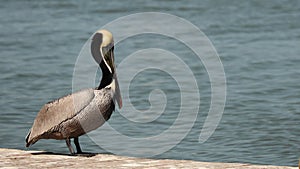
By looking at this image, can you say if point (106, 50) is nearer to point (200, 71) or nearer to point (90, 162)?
point (90, 162)

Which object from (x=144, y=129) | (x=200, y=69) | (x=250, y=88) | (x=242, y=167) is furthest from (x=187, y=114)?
(x=242, y=167)

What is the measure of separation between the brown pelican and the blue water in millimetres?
2025

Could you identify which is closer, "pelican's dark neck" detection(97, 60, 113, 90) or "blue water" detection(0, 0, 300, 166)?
Answer: "pelican's dark neck" detection(97, 60, 113, 90)

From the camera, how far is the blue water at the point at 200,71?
9.49 metres

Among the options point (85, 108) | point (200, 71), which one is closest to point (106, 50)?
point (85, 108)

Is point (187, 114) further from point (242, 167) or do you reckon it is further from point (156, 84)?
point (242, 167)

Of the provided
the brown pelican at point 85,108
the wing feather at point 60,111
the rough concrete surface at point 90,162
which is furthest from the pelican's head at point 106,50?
the rough concrete surface at point 90,162

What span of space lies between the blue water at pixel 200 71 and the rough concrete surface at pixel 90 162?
233 cm

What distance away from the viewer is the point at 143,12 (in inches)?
639

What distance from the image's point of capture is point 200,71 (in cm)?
1273

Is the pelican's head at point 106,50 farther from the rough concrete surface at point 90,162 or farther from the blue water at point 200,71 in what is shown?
the blue water at point 200,71

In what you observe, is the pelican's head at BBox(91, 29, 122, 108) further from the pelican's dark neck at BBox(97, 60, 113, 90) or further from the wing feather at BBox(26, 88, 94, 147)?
the wing feather at BBox(26, 88, 94, 147)

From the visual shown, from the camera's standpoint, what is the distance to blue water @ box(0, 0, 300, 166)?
949 centimetres

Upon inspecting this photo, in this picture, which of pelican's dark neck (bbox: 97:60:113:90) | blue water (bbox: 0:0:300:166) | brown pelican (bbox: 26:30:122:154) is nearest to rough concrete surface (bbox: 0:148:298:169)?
brown pelican (bbox: 26:30:122:154)
